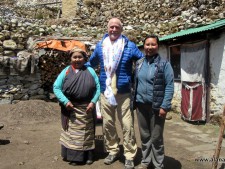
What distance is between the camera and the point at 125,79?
144 inches

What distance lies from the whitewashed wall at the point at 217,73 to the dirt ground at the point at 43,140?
1.94ft

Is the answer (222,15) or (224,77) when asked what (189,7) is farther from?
(224,77)

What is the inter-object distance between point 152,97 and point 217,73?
4.09m

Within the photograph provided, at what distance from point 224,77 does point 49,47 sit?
5.32 metres

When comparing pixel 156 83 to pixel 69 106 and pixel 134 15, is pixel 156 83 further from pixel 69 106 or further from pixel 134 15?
pixel 134 15

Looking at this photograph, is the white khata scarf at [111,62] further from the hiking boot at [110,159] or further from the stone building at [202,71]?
the stone building at [202,71]

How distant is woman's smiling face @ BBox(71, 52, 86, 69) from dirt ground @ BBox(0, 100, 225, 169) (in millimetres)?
1397

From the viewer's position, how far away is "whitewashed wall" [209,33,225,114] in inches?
264

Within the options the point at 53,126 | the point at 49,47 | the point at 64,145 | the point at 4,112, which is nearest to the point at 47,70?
the point at 49,47

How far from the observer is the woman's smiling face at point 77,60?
380cm

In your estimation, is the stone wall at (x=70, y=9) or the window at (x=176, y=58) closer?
the window at (x=176, y=58)

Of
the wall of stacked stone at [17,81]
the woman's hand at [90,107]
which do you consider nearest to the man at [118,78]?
the woman's hand at [90,107]

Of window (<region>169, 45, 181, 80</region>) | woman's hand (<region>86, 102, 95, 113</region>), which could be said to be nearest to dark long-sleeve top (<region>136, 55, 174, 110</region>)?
woman's hand (<region>86, 102, 95, 113</region>)

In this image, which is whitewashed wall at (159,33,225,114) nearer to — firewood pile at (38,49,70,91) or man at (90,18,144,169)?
man at (90,18,144,169)
